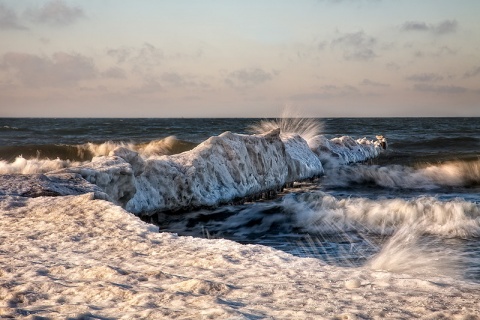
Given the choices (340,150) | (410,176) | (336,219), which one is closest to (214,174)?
(336,219)

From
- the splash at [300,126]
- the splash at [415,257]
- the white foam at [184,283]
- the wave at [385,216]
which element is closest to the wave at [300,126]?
the splash at [300,126]

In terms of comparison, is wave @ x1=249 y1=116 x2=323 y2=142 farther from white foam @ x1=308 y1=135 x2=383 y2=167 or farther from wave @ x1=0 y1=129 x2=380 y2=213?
wave @ x1=0 y1=129 x2=380 y2=213

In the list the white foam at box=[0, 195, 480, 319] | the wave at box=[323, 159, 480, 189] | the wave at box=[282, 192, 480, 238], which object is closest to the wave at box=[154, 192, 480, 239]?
the wave at box=[282, 192, 480, 238]

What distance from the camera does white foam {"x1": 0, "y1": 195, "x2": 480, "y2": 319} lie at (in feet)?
7.64

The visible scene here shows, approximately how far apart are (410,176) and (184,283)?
13.2 metres

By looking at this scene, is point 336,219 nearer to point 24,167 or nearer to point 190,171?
point 190,171

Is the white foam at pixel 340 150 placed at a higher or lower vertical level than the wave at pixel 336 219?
higher

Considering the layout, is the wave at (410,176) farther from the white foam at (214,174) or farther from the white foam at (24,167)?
the white foam at (24,167)

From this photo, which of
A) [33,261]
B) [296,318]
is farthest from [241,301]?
[33,261]

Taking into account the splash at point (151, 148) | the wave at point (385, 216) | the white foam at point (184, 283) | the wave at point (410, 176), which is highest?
the white foam at point (184, 283)

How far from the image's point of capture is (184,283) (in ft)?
8.75

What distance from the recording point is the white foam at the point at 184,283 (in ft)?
7.64

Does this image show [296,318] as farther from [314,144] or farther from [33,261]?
[314,144]

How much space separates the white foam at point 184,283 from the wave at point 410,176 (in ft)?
30.9
